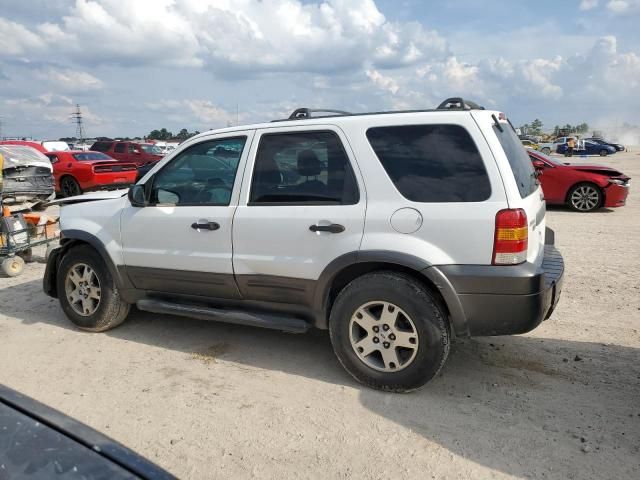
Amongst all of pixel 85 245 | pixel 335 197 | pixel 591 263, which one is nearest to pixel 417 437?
pixel 335 197

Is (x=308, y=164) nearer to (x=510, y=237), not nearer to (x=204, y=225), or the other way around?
(x=204, y=225)

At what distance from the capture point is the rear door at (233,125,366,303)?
3604mm

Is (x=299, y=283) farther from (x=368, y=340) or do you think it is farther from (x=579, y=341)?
(x=579, y=341)

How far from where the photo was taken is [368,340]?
358 cm

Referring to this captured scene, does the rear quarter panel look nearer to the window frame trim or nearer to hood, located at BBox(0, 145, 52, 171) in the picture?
the window frame trim

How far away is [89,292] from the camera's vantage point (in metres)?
4.79

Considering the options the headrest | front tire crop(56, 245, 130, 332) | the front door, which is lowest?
front tire crop(56, 245, 130, 332)

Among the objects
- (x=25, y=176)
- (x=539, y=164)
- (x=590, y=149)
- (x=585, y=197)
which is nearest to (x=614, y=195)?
(x=585, y=197)

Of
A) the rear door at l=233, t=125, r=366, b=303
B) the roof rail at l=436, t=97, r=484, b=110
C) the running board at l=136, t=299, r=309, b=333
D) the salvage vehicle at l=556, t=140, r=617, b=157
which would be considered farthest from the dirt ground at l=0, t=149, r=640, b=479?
the salvage vehicle at l=556, t=140, r=617, b=157

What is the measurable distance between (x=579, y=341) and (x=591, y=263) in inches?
109

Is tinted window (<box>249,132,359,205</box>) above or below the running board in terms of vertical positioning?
above

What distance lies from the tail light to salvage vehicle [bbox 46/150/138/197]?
13731 millimetres

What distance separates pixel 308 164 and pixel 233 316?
4.34 feet

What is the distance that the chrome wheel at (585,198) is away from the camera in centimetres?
1107
